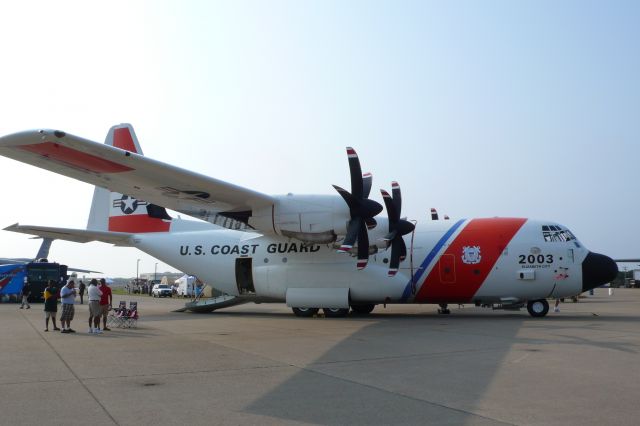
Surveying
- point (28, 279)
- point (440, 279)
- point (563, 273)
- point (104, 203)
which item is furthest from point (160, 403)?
point (28, 279)

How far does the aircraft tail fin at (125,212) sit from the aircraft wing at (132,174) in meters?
5.93

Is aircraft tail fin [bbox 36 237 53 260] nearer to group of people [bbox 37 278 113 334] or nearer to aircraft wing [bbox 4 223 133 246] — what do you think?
aircraft wing [bbox 4 223 133 246]

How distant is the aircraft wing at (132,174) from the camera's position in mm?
11850

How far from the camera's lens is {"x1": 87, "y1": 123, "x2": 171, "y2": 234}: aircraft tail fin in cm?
2356

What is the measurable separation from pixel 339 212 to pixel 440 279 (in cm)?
497

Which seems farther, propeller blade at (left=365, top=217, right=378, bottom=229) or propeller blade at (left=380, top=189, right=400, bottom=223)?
propeller blade at (left=380, top=189, right=400, bottom=223)

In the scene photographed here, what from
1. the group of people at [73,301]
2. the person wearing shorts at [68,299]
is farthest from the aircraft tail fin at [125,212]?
the person wearing shorts at [68,299]

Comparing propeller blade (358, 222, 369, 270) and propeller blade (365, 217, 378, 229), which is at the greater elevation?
propeller blade (365, 217, 378, 229)

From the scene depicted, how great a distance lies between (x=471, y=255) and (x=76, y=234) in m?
15.9

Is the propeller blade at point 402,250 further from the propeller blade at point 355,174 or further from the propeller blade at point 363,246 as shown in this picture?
the propeller blade at point 355,174

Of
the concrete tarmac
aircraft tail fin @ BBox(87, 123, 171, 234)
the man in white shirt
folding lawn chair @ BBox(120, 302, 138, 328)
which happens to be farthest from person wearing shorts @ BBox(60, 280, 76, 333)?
aircraft tail fin @ BBox(87, 123, 171, 234)

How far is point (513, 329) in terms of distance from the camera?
14773 millimetres

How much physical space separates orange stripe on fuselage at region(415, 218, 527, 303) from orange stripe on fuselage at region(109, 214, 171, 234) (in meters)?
12.1

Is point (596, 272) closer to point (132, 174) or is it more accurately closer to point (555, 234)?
point (555, 234)
